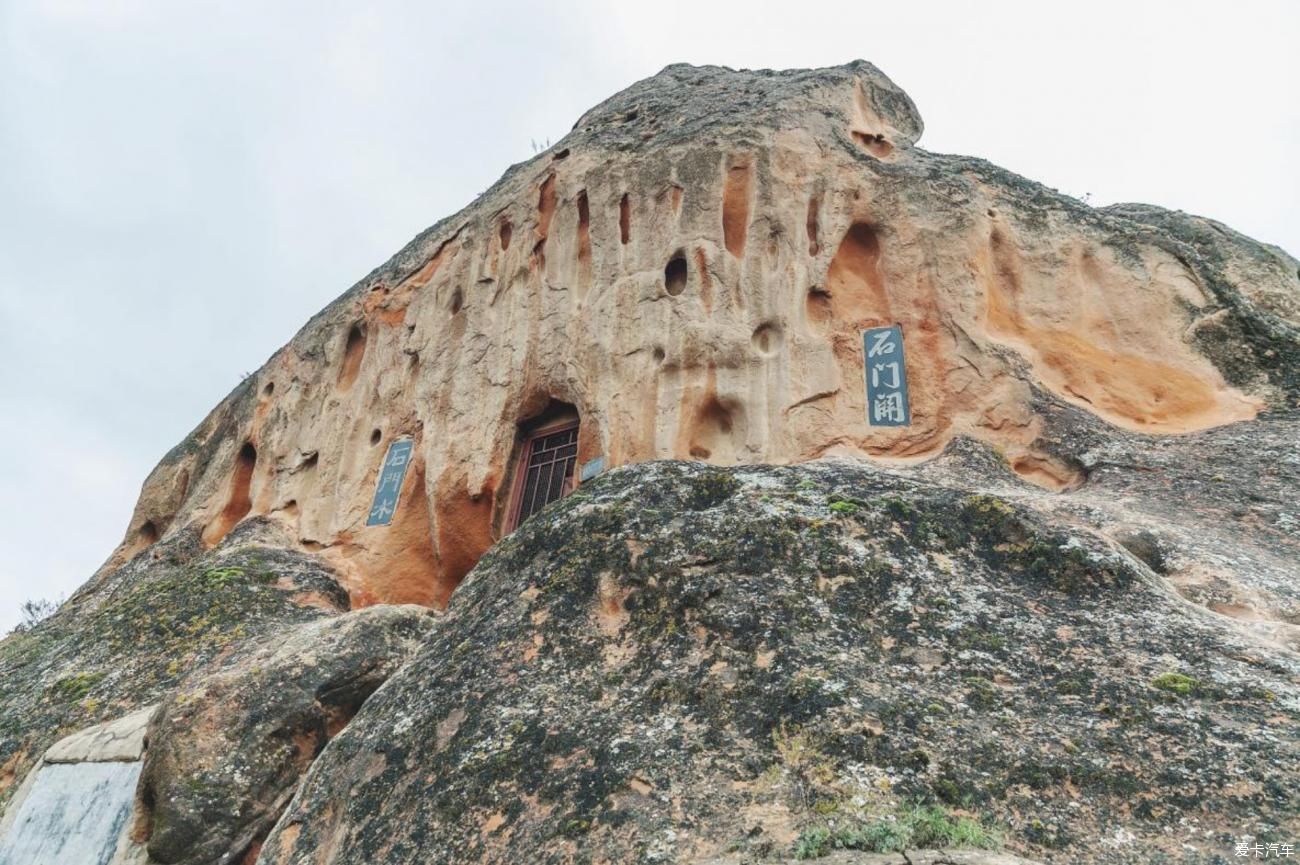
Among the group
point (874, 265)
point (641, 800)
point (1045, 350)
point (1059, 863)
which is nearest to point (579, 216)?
point (874, 265)

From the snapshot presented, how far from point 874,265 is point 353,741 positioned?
790 cm

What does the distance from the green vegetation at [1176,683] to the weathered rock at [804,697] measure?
1 cm

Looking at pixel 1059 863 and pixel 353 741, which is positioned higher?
pixel 353 741

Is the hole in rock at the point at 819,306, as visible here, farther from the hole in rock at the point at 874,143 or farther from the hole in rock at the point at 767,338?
the hole in rock at the point at 874,143

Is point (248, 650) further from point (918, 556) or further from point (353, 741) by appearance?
point (918, 556)

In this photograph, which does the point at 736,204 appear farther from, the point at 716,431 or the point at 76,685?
the point at 76,685

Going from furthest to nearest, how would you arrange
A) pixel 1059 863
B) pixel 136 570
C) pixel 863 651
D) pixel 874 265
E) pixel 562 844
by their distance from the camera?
1. pixel 136 570
2. pixel 874 265
3. pixel 863 651
4. pixel 562 844
5. pixel 1059 863

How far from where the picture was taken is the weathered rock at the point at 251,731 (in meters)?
7.26

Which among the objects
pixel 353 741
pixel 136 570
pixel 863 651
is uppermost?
pixel 136 570

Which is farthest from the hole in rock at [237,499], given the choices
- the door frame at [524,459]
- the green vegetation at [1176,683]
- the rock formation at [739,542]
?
the green vegetation at [1176,683]

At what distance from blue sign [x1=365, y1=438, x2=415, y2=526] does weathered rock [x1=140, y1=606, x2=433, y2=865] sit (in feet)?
15.5

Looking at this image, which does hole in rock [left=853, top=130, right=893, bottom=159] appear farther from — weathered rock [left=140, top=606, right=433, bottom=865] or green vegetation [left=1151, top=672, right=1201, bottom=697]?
green vegetation [left=1151, top=672, right=1201, bottom=697]

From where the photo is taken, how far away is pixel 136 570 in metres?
14.9

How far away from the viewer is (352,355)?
1598 cm
